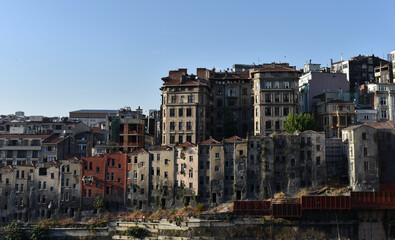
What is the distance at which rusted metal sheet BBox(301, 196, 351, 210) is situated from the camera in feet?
213

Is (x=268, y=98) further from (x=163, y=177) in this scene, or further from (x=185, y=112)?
(x=163, y=177)

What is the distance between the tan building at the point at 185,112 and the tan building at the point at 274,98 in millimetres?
11011

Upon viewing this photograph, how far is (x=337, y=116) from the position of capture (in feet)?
283

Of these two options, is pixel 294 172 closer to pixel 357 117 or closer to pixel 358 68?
pixel 357 117

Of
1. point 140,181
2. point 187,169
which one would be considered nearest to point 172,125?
point 187,169

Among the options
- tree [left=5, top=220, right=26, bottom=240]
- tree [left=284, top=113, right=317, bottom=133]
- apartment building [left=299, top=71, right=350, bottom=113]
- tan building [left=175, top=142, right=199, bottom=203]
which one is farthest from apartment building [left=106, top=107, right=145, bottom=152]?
apartment building [left=299, top=71, right=350, bottom=113]

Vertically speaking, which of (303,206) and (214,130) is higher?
(214,130)

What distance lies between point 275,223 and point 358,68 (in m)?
61.1

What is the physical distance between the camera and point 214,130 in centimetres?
9344

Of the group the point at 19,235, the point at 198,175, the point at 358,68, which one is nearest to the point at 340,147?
the point at 198,175

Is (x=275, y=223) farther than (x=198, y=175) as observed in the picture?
No

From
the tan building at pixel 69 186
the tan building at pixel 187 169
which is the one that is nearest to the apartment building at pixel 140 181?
the tan building at pixel 187 169

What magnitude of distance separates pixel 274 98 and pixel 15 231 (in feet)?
179

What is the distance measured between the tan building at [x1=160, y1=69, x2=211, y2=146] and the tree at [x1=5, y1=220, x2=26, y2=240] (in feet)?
102
